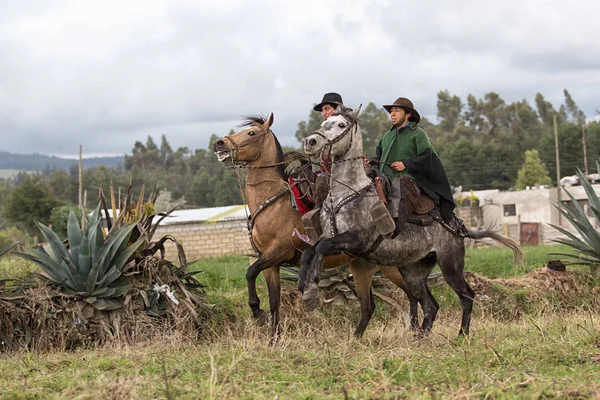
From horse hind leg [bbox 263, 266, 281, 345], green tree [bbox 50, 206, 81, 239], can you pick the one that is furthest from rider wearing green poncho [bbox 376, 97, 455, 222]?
green tree [bbox 50, 206, 81, 239]

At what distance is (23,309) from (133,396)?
4548 millimetres

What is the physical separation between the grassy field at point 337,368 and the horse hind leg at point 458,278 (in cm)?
25

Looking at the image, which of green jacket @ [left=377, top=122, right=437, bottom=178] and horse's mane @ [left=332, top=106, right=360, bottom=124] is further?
green jacket @ [left=377, top=122, right=437, bottom=178]

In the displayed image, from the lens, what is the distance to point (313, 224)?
8.43 metres

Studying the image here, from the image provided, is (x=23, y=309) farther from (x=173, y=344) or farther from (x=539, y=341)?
(x=539, y=341)

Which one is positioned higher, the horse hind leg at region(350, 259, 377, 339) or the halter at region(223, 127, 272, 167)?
the halter at region(223, 127, 272, 167)

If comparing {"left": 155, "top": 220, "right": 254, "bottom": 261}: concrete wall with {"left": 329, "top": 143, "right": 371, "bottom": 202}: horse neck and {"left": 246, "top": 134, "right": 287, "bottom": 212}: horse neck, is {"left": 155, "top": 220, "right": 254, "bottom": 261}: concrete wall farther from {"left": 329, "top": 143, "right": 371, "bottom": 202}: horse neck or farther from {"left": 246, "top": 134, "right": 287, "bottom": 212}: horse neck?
{"left": 329, "top": 143, "right": 371, "bottom": 202}: horse neck

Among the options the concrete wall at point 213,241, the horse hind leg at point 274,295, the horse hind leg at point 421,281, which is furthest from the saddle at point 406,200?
the concrete wall at point 213,241

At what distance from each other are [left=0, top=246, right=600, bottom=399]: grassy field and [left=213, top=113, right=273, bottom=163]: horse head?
210 centimetres

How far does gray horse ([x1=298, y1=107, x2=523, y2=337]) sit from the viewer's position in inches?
311

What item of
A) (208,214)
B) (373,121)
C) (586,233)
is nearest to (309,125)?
(373,121)

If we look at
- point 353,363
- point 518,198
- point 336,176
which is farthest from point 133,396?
point 518,198

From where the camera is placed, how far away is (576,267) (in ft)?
43.9

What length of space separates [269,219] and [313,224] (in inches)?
39.1
